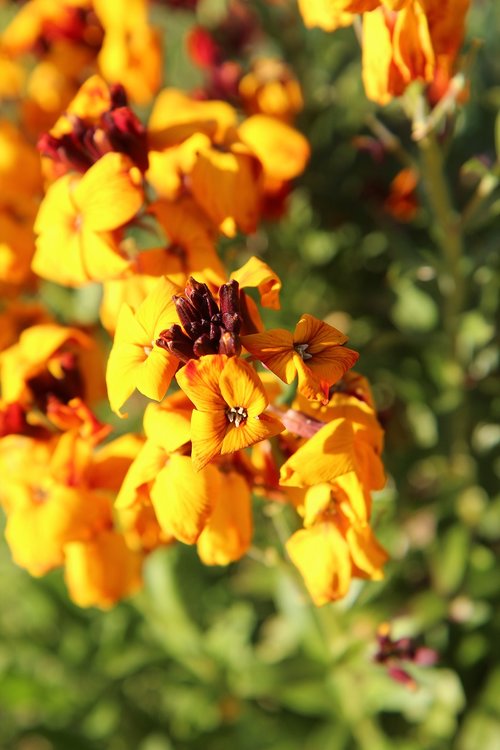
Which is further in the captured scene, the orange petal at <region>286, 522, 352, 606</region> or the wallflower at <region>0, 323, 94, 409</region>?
the wallflower at <region>0, 323, 94, 409</region>

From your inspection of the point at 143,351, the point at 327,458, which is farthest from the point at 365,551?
the point at 143,351

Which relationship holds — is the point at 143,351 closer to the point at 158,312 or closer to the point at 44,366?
the point at 158,312

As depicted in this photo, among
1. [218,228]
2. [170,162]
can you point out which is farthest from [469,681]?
[170,162]

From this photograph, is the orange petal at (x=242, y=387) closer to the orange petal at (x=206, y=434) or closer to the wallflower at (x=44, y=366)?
the orange petal at (x=206, y=434)

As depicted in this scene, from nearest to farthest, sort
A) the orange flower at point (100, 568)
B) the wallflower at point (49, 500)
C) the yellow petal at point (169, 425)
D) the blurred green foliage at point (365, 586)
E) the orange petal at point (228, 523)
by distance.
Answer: the yellow petal at point (169, 425), the orange petal at point (228, 523), the wallflower at point (49, 500), the orange flower at point (100, 568), the blurred green foliage at point (365, 586)

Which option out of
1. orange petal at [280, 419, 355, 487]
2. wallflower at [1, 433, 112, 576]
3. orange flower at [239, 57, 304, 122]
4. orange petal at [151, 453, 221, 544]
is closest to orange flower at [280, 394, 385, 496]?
orange petal at [280, 419, 355, 487]

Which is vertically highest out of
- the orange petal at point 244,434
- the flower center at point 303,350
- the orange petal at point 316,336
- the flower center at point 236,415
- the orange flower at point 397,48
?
the orange flower at point 397,48

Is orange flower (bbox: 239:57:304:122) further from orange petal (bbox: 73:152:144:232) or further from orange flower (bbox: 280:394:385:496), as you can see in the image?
orange flower (bbox: 280:394:385:496)

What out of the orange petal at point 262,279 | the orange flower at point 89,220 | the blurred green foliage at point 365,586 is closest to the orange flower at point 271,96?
the blurred green foliage at point 365,586
